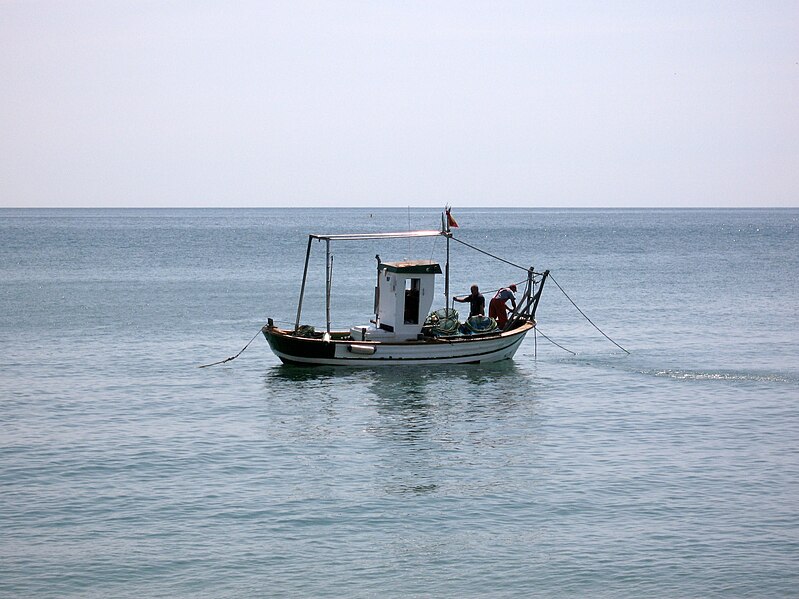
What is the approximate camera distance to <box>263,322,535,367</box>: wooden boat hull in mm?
33750

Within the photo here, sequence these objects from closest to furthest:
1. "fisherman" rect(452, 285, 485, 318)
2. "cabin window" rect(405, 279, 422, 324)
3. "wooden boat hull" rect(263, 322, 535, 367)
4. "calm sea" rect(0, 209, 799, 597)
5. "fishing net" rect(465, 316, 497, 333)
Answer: "calm sea" rect(0, 209, 799, 597)
"wooden boat hull" rect(263, 322, 535, 367)
"cabin window" rect(405, 279, 422, 324)
"fishing net" rect(465, 316, 497, 333)
"fisherman" rect(452, 285, 485, 318)

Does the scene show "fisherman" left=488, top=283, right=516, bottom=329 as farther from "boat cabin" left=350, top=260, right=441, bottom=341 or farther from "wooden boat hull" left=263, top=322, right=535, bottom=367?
"boat cabin" left=350, top=260, right=441, bottom=341

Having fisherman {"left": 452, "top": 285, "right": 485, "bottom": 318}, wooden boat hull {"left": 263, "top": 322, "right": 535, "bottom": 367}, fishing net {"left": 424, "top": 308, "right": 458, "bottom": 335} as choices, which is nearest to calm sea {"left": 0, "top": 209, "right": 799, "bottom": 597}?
wooden boat hull {"left": 263, "top": 322, "right": 535, "bottom": 367}

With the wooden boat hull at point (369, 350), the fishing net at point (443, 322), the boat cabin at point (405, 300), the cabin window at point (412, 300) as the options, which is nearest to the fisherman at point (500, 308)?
the wooden boat hull at point (369, 350)

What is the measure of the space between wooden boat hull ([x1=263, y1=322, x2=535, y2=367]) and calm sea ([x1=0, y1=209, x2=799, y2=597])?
0.55 metres

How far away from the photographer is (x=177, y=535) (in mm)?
18500

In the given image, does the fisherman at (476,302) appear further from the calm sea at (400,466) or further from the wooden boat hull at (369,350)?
the calm sea at (400,466)

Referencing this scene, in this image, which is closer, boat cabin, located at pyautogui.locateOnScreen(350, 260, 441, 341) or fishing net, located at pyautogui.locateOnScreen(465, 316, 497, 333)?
boat cabin, located at pyautogui.locateOnScreen(350, 260, 441, 341)

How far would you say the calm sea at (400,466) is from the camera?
17.1 meters

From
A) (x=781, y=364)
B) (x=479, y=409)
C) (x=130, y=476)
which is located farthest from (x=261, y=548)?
(x=781, y=364)

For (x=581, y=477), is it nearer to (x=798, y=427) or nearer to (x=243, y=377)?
(x=798, y=427)

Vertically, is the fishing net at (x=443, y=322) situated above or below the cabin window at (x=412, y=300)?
below

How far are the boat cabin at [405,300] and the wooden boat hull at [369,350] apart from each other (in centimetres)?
40

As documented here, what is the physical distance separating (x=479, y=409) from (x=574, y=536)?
10740 millimetres
